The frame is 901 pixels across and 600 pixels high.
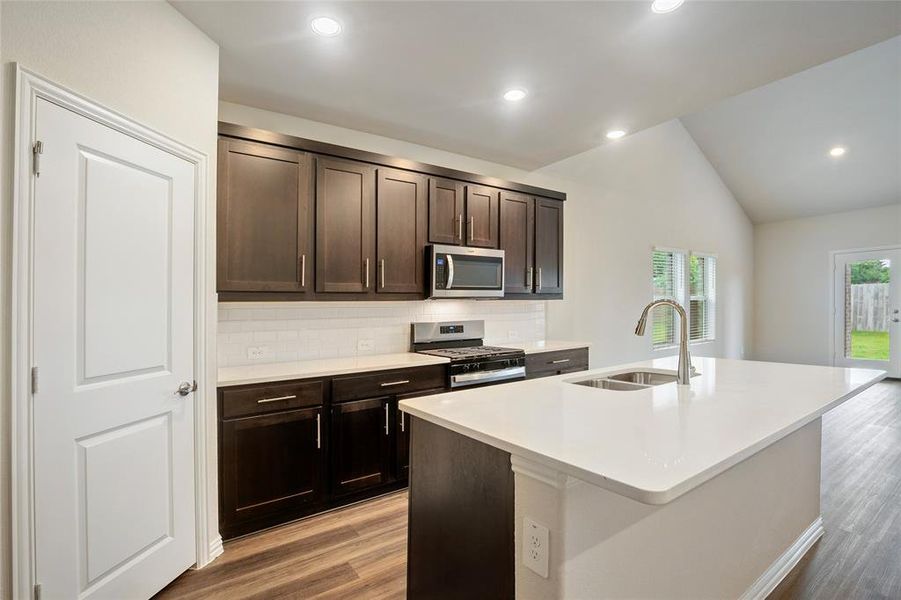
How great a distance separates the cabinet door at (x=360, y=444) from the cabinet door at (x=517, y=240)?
5.49 ft

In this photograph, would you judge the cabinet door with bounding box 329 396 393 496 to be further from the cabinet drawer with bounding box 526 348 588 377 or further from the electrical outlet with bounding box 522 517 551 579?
the electrical outlet with bounding box 522 517 551 579

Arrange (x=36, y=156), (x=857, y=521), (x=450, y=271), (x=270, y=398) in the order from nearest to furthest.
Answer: (x=36, y=156), (x=270, y=398), (x=857, y=521), (x=450, y=271)

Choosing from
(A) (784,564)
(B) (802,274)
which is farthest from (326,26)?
(B) (802,274)

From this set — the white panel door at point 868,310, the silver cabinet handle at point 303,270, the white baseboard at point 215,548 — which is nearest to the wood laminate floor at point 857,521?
the white baseboard at point 215,548

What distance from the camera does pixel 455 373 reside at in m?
3.25

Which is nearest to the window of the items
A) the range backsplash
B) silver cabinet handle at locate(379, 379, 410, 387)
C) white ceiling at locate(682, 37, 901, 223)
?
white ceiling at locate(682, 37, 901, 223)

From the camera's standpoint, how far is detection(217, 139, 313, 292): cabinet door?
2.61 m

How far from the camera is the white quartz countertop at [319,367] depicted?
252cm

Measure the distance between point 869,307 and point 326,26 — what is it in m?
8.92

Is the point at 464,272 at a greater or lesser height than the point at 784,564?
greater

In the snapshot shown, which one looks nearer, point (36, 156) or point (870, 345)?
point (36, 156)

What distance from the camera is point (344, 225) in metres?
3.09

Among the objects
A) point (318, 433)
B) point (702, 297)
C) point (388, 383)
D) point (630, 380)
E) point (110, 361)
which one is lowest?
point (318, 433)

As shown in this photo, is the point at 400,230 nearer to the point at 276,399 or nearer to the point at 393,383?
the point at 393,383
